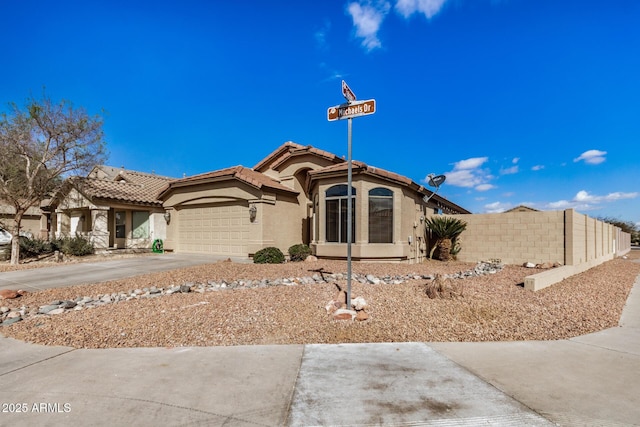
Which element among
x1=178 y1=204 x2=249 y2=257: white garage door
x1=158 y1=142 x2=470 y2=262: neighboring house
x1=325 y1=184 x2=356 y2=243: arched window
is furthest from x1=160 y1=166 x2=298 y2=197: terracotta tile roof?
x1=325 y1=184 x2=356 y2=243: arched window

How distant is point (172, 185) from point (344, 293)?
1353 cm

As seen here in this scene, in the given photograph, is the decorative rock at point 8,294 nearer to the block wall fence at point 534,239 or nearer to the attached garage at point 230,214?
the attached garage at point 230,214

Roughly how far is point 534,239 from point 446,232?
3.33 m

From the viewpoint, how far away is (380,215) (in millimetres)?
13266

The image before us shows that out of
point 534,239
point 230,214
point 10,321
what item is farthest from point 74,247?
point 534,239

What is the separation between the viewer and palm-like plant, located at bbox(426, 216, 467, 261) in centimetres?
1521

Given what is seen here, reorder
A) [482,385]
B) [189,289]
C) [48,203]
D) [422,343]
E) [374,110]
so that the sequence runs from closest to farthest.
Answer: [482,385], [422,343], [374,110], [189,289], [48,203]

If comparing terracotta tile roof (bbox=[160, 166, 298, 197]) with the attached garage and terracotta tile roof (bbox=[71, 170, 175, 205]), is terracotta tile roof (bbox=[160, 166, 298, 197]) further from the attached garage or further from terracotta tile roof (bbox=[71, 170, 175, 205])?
terracotta tile roof (bbox=[71, 170, 175, 205])

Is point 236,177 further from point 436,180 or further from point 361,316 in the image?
point 361,316

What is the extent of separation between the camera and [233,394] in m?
3.35

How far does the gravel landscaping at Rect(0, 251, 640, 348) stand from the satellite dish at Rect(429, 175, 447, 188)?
24.6ft

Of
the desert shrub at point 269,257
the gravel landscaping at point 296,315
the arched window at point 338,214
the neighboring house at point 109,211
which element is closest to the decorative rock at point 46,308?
the gravel landscaping at point 296,315

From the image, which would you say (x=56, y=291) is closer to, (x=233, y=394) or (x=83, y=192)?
(x=233, y=394)

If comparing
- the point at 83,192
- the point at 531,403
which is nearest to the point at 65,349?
the point at 531,403
